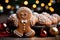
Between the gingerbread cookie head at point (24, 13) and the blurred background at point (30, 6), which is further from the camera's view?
the blurred background at point (30, 6)

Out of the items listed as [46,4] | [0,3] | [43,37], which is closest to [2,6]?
[0,3]

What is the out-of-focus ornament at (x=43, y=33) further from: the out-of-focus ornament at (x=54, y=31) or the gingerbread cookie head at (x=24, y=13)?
the gingerbread cookie head at (x=24, y=13)

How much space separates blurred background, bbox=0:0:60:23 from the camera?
1799 millimetres

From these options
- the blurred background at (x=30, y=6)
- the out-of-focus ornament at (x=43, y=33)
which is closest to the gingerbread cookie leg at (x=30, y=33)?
the out-of-focus ornament at (x=43, y=33)

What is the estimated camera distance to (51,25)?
1462 mm

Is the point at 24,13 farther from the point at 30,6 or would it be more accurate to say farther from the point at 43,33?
the point at 30,6

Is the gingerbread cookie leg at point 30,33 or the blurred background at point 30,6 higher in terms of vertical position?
the blurred background at point 30,6

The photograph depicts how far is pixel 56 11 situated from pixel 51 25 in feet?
1.39

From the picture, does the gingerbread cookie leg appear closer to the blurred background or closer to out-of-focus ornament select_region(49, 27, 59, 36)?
out-of-focus ornament select_region(49, 27, 59, 36)

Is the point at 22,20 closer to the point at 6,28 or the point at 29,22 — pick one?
the point at 29,22

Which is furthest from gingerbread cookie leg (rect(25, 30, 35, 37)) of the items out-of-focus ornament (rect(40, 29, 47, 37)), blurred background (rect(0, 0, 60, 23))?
blurred background (rect(0, 0, 60, 23))

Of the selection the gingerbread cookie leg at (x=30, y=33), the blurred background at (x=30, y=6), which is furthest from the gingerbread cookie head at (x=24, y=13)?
the blurred background at (x=30, y=6)

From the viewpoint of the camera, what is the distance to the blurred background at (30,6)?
1799 millimetres

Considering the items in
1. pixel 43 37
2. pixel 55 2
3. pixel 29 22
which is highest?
pixel 55 2
